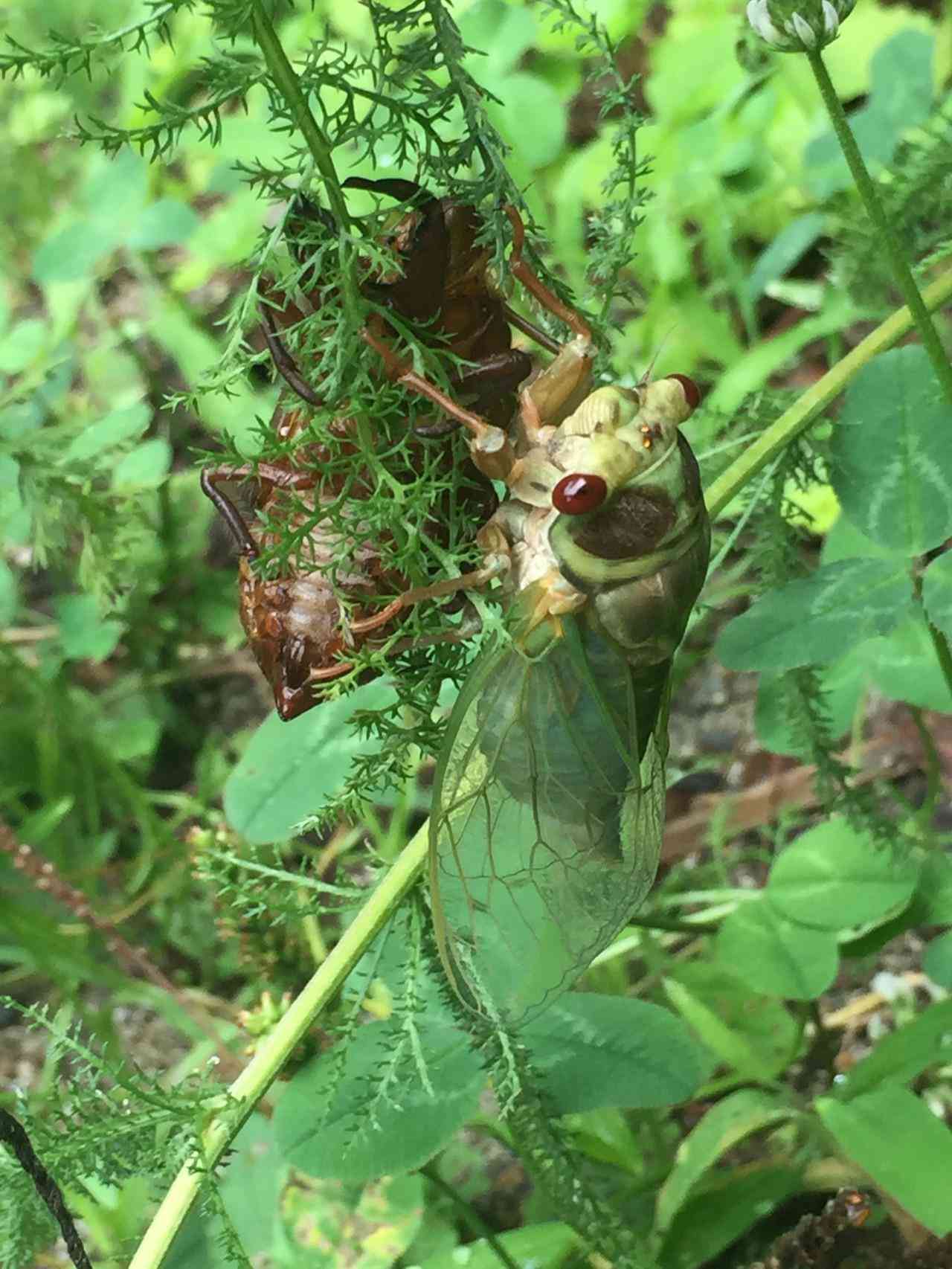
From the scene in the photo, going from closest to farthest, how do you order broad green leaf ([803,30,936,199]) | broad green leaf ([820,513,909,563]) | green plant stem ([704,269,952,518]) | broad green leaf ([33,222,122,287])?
green plant stem ([704,269,952,518]) < broad green leaf ([820,513,909,563]) < broad green leaf ([803,30,936,199]) < broad green leaf ([33,222,122,287])

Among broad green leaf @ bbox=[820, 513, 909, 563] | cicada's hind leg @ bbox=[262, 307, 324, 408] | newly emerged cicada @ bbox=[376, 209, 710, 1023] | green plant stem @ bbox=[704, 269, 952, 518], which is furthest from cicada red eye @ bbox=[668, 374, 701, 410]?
broad green leaf @ bbox=[820, 513, 909, 563]

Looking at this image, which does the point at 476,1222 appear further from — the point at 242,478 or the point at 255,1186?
the point at 242,478

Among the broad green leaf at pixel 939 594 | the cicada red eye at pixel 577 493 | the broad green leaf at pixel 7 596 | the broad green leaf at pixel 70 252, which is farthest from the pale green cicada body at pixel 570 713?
the broad green leaf at pixel 70 252

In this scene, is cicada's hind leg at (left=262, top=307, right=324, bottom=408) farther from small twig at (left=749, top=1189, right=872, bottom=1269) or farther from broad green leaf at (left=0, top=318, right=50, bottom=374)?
broad green leaf at (left=0, top=318, right=50, bottom=374)

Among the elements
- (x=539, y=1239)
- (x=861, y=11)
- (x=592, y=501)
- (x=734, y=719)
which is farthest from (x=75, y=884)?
(x=861, y=11)

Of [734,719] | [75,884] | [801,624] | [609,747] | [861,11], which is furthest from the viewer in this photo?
[861,11]

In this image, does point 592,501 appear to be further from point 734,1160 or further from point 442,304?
point 734,1160
